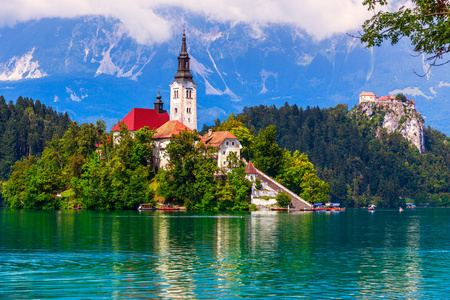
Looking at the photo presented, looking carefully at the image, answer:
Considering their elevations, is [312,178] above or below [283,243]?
above

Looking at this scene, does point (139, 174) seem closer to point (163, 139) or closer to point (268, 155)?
point (163, 139)

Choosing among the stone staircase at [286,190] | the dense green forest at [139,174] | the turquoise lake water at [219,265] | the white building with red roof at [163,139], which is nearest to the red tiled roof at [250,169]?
the stone staircase at [286,190]

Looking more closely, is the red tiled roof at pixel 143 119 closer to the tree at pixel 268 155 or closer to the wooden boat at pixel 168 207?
the tree at pixel 268 155

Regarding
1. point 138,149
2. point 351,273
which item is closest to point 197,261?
point 351,273

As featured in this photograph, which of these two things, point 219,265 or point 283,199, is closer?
point 219,265

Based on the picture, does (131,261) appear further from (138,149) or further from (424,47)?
(138,149)

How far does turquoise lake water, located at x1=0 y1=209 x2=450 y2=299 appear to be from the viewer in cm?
3234

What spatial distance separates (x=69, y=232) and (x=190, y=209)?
61.8 metres

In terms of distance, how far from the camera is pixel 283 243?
186 ft

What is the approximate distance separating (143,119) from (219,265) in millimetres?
121232

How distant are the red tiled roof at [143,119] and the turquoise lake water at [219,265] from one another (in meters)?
89.2

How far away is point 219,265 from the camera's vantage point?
4162 cm

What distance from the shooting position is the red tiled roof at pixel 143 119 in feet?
515

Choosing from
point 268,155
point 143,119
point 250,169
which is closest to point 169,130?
point 143,119
